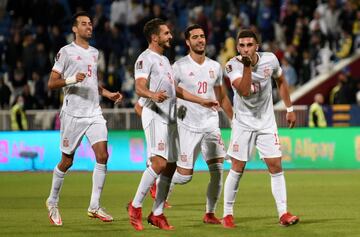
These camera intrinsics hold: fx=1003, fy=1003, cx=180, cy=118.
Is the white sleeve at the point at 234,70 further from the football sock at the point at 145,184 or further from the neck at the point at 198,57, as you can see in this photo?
the football sock at the point at 145,184

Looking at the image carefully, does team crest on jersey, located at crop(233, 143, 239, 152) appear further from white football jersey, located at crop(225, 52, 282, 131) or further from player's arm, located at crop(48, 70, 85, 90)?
player's arm, located at crop(48, 70, 85, 90)

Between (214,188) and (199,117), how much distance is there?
0.96 m

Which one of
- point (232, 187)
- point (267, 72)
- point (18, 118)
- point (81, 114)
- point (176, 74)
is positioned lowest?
point (18, 118)

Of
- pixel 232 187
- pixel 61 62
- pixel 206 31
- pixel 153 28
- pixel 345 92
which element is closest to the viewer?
pixel 153 28

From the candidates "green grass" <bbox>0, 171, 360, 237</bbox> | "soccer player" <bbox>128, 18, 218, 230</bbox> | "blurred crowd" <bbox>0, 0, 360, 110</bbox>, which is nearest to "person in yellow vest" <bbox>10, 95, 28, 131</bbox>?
"blurred crowd" <bbox>0, 0, 360, 110</bbox>

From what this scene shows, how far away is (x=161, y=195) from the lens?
1181cm

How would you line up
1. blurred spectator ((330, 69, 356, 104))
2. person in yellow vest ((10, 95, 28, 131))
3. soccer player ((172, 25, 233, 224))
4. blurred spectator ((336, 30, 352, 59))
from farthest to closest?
blurred spectator ((336, 30, 352, 59)) → blurred spectator ((330, 69, 356, 104)) → person in yellow vest ((10, 95, 28, 131)) → soccer player ((172, 25, 233, 224))

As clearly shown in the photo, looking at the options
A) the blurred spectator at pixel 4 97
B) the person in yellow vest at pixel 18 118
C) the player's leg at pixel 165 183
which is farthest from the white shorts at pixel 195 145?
the blurred spectator at pixel 4 97

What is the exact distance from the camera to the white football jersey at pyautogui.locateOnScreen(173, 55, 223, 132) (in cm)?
1281

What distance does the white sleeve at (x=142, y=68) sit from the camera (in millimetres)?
11523

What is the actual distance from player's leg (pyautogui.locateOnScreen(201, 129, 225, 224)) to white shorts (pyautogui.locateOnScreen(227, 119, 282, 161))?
0.53m

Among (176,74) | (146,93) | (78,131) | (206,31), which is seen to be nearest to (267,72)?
(176,74)

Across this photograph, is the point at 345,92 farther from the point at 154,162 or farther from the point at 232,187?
the point at 154,162

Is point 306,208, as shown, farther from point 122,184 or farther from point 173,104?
point 122,184
